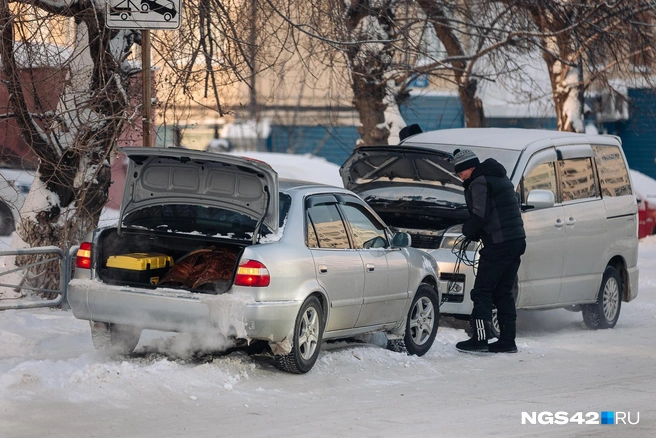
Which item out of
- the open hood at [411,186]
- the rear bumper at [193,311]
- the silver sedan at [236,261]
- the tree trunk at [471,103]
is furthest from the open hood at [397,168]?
the tree trunk at [471,103]

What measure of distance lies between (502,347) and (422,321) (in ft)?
2.61

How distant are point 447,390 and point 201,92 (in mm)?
6493

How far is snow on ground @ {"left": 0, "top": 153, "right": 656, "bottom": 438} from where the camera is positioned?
6.66 m

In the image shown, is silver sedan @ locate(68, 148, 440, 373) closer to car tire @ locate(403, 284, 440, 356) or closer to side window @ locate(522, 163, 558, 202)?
car tire @ locate(403, 284, 440, 356)

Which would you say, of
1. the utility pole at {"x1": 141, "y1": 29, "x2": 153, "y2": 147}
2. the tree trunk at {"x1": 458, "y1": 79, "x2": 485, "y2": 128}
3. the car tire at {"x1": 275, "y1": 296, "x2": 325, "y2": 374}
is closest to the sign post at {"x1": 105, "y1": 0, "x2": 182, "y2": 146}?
the utility pole at {"x1": 141, "y1": 29, "x2": 153, "y2": 147}

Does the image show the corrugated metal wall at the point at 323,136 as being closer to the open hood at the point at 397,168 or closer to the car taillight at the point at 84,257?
the open hood at the point at 397,168

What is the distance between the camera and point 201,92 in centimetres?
1334

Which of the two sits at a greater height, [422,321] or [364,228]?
[364,228]

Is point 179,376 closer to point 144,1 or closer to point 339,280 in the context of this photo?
point 339,280

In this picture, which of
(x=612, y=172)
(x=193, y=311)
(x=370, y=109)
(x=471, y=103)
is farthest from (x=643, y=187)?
(x=193, y=311)

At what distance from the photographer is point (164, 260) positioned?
846cm

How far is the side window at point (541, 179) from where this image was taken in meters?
11.0

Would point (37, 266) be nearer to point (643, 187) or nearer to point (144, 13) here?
point (144, 13)

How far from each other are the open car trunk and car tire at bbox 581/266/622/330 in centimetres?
526
